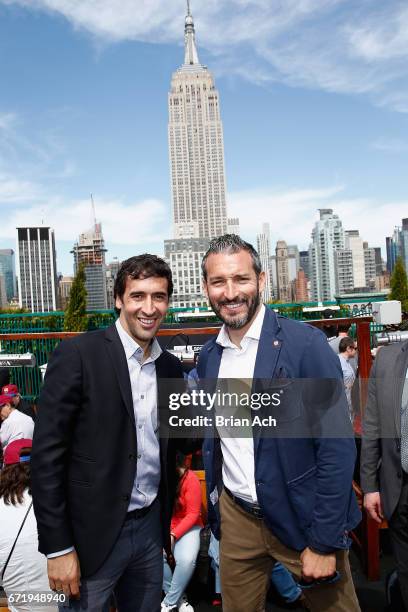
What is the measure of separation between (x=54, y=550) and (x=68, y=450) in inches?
14.6

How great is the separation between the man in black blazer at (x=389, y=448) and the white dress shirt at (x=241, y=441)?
0.77m

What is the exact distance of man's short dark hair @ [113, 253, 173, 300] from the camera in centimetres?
217

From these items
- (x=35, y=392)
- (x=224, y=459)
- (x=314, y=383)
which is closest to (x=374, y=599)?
(x=224, y=459)

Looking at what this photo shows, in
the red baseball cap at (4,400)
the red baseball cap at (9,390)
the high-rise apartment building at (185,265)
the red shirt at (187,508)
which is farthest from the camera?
the high-rise apartment building at (185,265)

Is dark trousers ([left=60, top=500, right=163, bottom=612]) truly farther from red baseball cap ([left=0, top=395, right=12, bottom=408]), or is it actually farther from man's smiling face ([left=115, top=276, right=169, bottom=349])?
red baseball cap ([left=0, top=395, right=12, bottom=408])

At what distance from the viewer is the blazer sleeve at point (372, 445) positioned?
261cm

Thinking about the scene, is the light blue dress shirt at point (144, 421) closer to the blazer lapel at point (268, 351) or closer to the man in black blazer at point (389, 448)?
the blazer lapel at point (268, 351)

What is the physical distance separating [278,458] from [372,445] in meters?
0.80

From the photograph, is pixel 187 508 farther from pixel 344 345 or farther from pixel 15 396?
pixel 15 396

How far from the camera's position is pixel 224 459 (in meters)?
2.29

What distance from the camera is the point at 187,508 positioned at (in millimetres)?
3807

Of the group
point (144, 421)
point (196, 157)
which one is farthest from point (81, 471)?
point (196, 157)

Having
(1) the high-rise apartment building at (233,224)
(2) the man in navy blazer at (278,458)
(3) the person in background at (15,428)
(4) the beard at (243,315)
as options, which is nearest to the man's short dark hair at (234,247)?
(2) the man in navy blazer at (278,458)

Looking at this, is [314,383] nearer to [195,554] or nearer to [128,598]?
[128,598]
